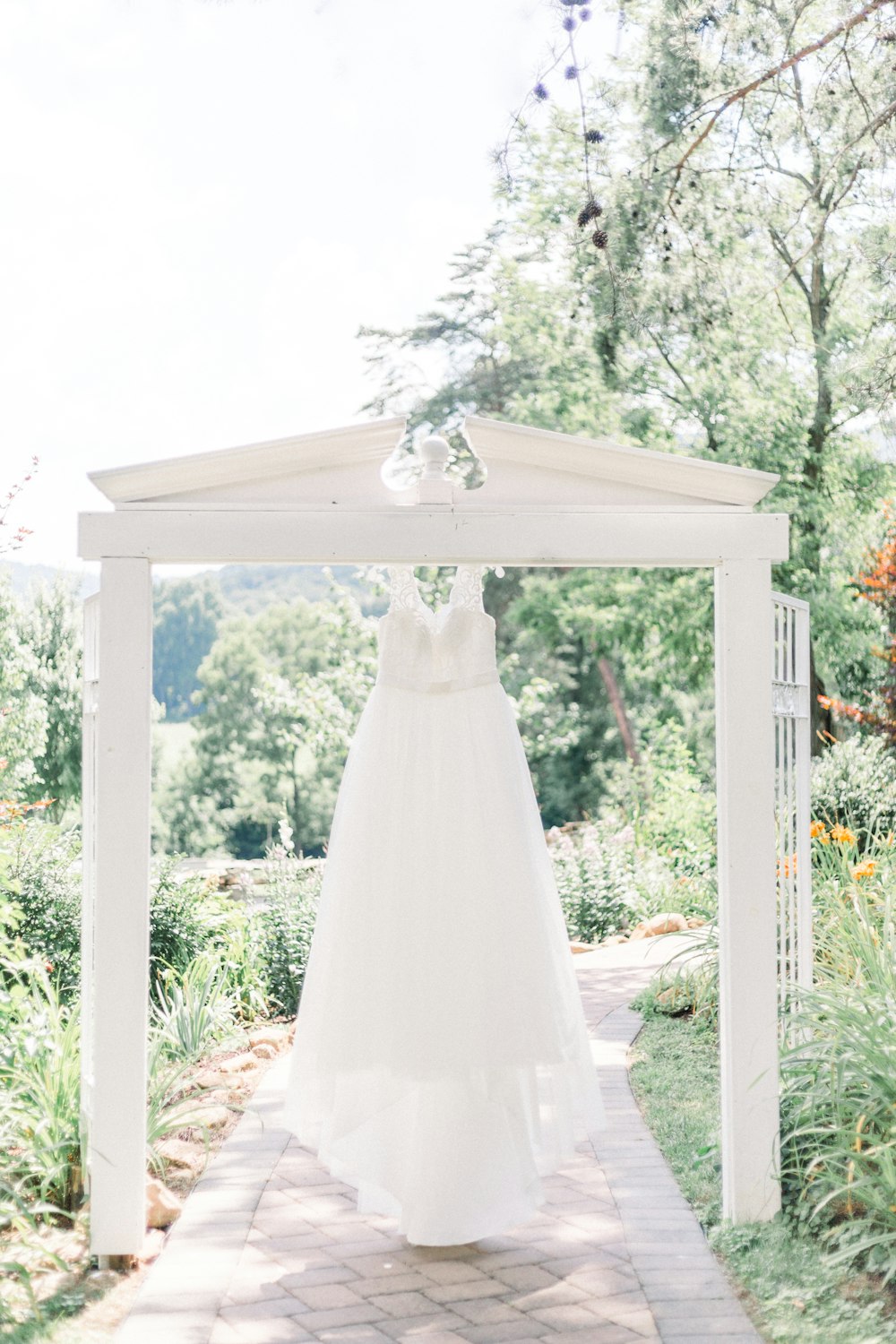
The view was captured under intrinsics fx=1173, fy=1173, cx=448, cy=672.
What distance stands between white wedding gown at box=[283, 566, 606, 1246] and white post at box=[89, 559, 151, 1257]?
44cm

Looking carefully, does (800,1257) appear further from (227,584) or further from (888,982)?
(227,584)

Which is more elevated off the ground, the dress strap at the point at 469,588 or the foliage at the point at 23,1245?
the dress strap at the point at 469,588

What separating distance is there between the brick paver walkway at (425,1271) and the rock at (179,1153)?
8 centimetres

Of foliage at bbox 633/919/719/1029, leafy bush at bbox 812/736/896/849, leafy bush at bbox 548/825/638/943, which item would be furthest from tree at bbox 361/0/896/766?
leafy bush at bbox 548/825/638/943

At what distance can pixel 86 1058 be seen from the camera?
3.49 m

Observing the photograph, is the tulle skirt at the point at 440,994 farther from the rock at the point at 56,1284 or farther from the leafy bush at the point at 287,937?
the leafy bush at the point at 287,937

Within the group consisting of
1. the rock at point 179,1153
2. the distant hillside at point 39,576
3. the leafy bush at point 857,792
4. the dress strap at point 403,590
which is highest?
the distant hillside at point 39,576

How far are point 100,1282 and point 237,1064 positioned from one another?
6.57 ft

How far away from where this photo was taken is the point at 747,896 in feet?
11.0

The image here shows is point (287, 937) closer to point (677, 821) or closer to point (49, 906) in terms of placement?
point (49, 906)

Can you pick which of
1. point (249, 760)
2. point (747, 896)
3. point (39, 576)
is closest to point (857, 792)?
A: point (747, 896)

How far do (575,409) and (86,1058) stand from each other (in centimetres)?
969

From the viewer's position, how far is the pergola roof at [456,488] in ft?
10.7

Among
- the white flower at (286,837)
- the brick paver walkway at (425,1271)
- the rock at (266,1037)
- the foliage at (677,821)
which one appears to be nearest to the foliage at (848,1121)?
the brick paver walkway at (425,1271)
